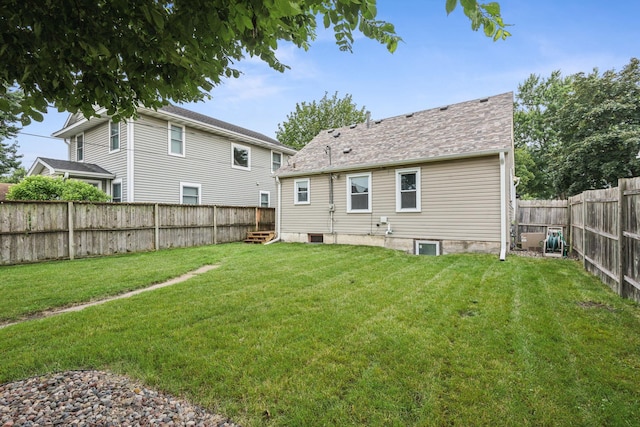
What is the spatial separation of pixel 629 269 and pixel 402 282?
331 cm

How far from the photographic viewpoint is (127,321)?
3867mm

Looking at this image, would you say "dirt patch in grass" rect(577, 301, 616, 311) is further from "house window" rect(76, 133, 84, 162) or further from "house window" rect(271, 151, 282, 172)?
"house window" rect(76, 133, 84, 162)

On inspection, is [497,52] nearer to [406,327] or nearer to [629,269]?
[629,269]

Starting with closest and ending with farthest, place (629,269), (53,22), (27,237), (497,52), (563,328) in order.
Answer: (53,22), (563,328), (629,269), (27,237), (497,52)

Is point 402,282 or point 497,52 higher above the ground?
point 497,52

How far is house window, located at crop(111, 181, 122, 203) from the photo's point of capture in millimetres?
13203

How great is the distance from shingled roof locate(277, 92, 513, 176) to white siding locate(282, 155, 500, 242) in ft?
1.34

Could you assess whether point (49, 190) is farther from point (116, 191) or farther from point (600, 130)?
point (600, 130)

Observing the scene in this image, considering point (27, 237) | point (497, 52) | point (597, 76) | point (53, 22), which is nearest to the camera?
point (53, 22)

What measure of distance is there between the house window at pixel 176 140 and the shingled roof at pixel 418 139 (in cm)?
497

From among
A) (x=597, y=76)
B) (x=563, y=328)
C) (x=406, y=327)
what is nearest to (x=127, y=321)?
(x=406, y=327)

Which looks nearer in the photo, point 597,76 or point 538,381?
point 538,381

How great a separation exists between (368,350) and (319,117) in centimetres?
2831

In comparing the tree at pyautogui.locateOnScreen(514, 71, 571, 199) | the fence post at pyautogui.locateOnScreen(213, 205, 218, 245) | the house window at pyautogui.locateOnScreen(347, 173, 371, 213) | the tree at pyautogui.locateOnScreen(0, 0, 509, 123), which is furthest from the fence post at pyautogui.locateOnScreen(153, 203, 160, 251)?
the tree at pyautogui.locateOnScreen(514, 71, 571, 199)
